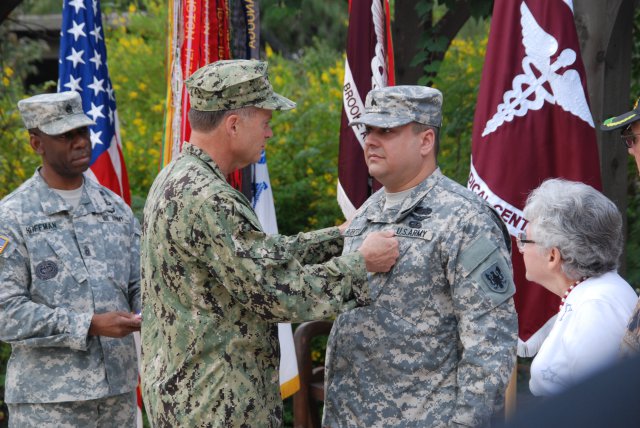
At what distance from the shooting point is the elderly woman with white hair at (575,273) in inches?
102

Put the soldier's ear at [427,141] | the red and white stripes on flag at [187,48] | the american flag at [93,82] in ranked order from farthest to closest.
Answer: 1. the american flag at [93,82]
2. the red and white stripes on flag at [187,48]
3. the soldier's ear at [427,141]

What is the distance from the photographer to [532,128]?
3693mm

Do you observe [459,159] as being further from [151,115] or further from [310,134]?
[151,115]

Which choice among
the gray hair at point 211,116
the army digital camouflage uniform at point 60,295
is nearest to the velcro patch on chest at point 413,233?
the gray hair at point 211,116

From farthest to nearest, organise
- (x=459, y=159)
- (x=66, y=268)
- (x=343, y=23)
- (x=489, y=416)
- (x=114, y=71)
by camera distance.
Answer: (x=343, y=23)
(x=114, y=71)
(x=459, y=159)
(x=66, y=268)
(x=489, y=416)

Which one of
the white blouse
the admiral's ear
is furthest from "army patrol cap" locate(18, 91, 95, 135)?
the white blouse

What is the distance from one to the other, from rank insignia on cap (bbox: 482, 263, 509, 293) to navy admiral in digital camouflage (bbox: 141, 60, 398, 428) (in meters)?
0.30

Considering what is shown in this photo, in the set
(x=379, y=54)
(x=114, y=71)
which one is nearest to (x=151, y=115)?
(x=114, y=71)

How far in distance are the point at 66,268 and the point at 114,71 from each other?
6058 millimetres

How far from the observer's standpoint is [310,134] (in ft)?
24.0

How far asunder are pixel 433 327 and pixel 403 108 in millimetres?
730

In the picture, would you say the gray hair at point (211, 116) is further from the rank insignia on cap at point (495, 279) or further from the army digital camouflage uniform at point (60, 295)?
the army digital camouflage uniform at point (60, 295)

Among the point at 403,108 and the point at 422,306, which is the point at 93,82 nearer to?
the point at 403,108

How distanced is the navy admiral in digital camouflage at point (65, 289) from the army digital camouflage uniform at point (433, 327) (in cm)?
111
